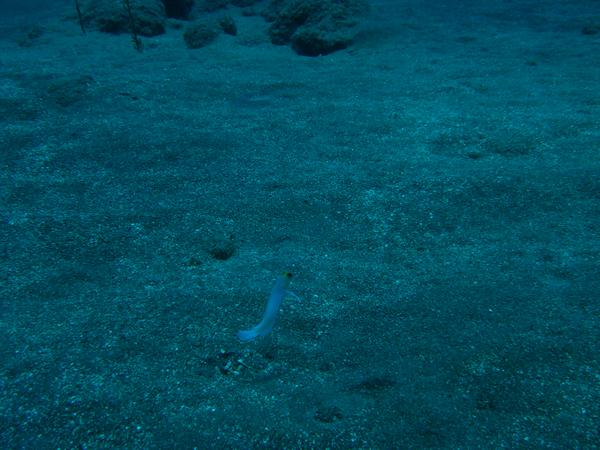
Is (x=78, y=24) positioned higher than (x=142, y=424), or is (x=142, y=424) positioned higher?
(x=78, y=24)

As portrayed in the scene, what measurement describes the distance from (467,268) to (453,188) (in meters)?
1.38

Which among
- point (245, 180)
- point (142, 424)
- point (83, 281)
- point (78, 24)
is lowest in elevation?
point (142, 424)

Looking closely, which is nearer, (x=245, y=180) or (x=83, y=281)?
(x=83, y=281)

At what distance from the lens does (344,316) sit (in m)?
3.37

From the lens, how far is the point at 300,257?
13.1 feet

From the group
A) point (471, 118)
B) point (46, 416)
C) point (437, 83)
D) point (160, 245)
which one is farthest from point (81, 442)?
point (437, 83)

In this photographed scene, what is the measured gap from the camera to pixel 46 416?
2.57 metres

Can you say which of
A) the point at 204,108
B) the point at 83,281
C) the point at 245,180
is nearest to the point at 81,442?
the point at 83,281

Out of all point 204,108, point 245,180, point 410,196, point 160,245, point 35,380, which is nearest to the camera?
point 35,380

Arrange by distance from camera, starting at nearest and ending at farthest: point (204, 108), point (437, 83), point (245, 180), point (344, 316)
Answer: point (344, 316) < point (245, 180) < point (204, 108) < point (437, 83)

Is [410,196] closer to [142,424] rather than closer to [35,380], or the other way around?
[142,424]

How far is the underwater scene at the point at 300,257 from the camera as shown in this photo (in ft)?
8.63

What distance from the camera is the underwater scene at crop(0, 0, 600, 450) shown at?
2.63 metres

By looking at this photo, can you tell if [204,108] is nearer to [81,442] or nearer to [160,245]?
[160,245]
